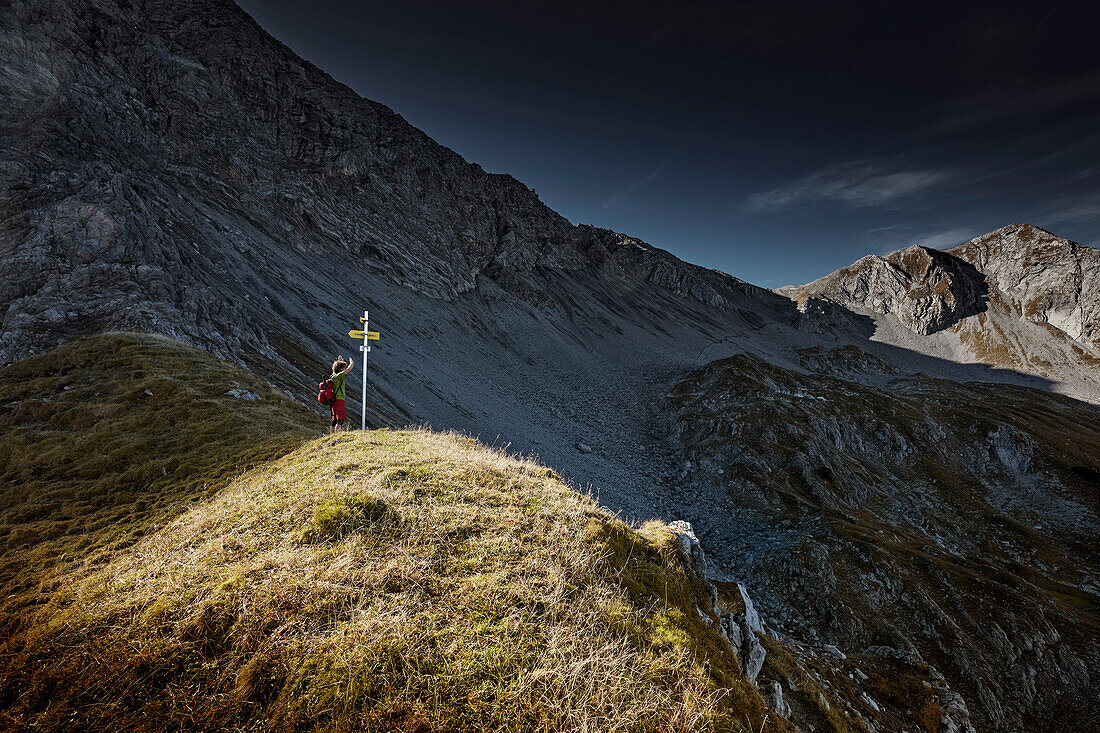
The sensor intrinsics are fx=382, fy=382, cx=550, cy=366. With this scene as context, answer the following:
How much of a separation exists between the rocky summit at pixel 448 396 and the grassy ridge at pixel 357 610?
121 mm

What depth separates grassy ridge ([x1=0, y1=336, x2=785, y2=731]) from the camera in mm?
3303

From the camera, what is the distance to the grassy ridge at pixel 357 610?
10.8 ft

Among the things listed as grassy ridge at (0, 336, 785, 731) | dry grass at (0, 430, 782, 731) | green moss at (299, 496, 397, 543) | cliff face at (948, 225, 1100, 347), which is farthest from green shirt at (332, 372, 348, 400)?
cliff face at (948, 225, 1100, 347)

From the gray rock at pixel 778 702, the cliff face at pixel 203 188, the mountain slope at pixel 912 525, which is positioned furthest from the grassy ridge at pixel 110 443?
the mountain slope at pixel 912 525

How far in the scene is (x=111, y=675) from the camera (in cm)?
331

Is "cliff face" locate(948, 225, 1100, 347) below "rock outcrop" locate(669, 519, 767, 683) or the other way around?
the other way around

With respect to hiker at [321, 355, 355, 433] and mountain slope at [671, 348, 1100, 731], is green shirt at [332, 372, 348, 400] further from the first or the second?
mountain slope at [671, 348, 1100, 731]

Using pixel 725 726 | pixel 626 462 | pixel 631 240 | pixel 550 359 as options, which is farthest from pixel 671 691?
pixel 631 240

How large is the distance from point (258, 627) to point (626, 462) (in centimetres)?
2898

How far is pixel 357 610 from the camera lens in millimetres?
3941

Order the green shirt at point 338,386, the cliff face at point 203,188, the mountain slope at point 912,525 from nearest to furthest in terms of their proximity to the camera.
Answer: the green shirt at point 338,386 → the mountain slope at point 912,525 → the cliff face at point 203,188

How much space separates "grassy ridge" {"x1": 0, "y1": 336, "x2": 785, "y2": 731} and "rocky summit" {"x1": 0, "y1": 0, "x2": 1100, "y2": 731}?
0.40ft

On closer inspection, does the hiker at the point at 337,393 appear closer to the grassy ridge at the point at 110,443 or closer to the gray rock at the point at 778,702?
the grassy ridge at the point at 110,443

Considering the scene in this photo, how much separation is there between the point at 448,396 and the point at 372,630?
31.4 m
